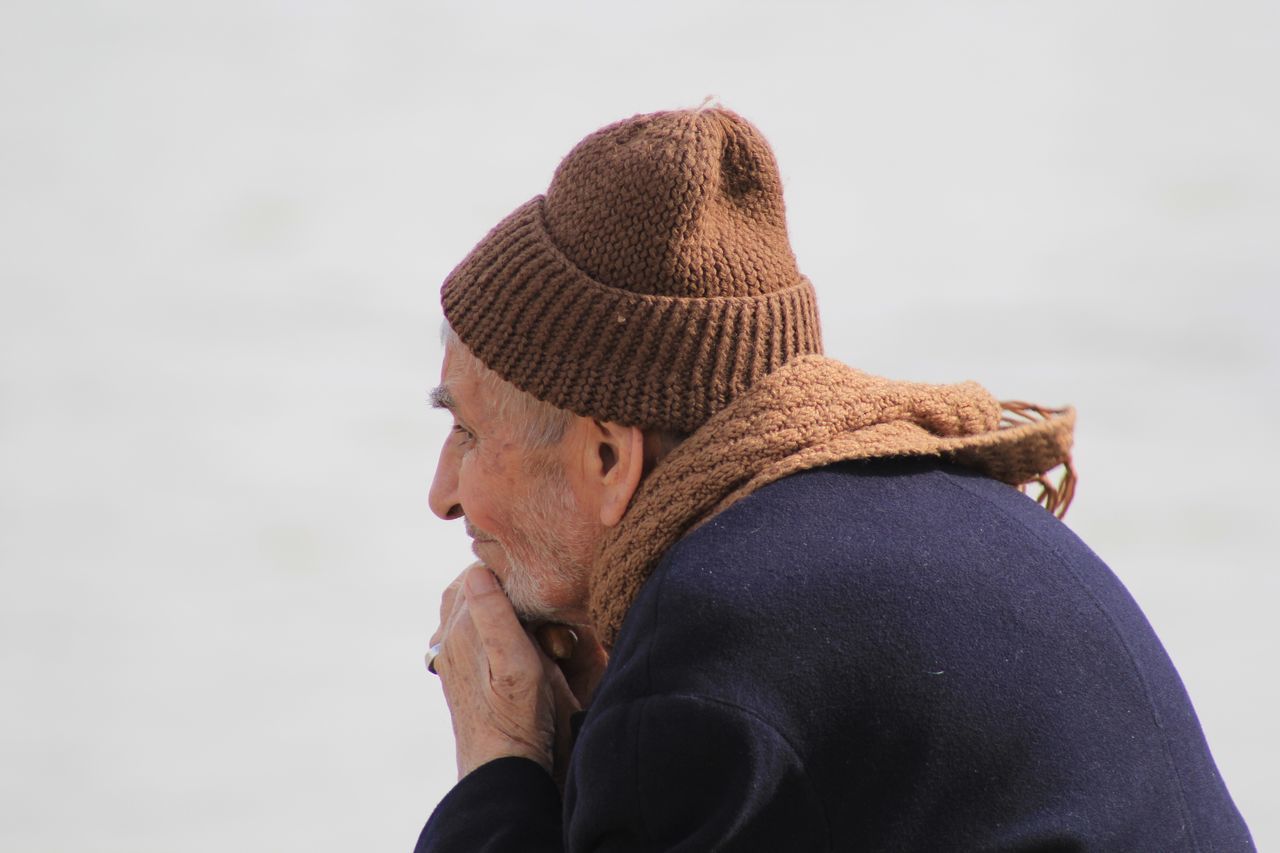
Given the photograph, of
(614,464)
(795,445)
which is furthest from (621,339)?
(795,445)

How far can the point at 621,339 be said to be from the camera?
221 centimetres

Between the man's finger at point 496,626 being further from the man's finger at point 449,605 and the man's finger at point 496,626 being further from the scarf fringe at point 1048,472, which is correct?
the scarf fringe at point 1048,472

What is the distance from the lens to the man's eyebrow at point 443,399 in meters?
2.43

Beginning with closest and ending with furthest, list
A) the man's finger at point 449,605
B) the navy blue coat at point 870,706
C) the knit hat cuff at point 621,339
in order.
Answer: the navy blue coat at point 870,706, the knit hat cuff at point 621,339, the man's finger at point 449,605

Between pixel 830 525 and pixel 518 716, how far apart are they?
1.97 ft

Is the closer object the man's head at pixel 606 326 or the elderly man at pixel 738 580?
the elderly man at pixel 738 580

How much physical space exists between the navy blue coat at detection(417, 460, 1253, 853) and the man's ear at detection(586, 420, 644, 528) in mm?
253

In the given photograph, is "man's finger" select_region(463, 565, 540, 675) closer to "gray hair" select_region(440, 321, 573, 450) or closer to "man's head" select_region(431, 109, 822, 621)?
"man's head" select_region(431, 109, 822, 621)

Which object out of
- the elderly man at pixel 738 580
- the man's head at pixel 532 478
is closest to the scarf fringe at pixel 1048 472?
the elderly man at pixel 738 580

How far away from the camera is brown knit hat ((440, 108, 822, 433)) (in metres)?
2.20

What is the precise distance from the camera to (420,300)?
7.47 m

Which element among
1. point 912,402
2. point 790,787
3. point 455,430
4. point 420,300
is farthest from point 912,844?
point 420,300

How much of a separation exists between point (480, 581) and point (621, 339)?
0.49 meters

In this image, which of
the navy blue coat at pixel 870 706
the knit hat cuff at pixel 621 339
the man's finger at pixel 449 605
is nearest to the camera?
the navy blue coat at pixel 870 706
